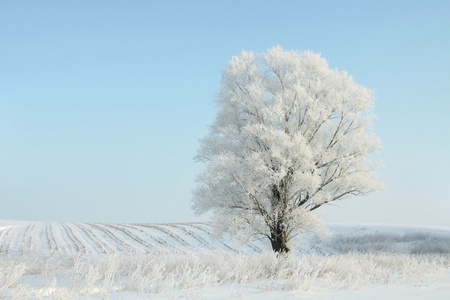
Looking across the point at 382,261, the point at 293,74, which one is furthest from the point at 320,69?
the point at 382,261

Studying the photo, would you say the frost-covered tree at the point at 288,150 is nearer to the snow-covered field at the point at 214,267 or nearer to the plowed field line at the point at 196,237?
the snow-covered field at the point at 214,267

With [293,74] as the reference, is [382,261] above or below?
below

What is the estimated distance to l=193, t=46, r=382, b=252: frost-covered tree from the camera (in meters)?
15.9

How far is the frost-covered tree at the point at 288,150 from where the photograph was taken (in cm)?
1591

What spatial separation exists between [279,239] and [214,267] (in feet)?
25.0

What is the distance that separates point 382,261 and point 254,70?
9922 millimetres

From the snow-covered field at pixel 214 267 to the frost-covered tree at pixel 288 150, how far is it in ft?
5.55

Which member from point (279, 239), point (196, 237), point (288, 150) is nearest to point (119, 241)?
point (196, 237)

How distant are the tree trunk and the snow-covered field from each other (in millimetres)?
1051

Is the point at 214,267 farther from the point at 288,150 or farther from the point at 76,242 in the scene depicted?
the point at 76,242

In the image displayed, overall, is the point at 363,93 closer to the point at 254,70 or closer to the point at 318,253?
the point at 254,70

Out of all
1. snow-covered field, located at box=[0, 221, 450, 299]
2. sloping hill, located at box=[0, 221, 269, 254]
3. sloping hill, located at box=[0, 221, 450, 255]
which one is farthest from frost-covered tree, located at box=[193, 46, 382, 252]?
sloping hill, located at box=[0, 221, 450, 255]

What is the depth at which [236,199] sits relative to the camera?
16.9m

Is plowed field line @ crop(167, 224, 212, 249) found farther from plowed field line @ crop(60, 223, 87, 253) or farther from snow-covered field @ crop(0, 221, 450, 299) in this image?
plowed field line @ crop(60, 223, 87, 253)
